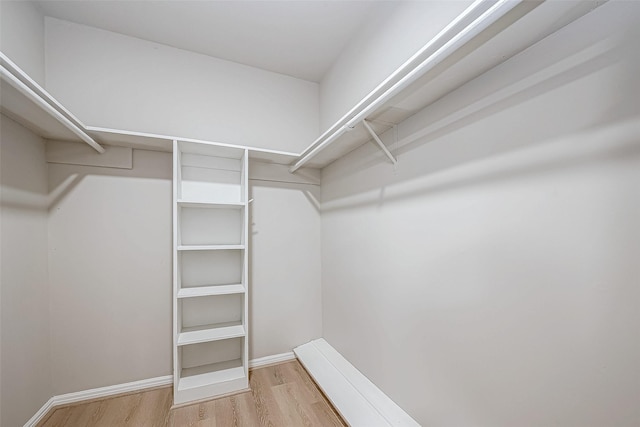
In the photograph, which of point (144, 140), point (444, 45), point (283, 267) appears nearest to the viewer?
point (444, 45)

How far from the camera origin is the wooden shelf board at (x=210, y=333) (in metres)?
1.90

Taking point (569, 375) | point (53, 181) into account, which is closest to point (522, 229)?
point (569, 375)

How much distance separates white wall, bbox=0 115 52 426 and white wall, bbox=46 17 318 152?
0.52 m

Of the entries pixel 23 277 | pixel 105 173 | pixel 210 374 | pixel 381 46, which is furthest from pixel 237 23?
pixel 210 374

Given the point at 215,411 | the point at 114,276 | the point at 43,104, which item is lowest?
the point at 215,411

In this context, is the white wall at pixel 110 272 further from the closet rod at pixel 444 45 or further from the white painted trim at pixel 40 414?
the closet rod at pixel 444 45

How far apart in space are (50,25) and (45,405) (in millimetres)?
2735

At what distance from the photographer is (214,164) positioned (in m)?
2.25

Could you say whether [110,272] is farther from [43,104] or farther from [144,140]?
[43,104]

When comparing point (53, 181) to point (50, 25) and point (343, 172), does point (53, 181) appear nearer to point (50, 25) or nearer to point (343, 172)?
point (50, 25)

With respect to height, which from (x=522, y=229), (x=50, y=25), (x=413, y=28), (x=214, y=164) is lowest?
(x=522, y=229)

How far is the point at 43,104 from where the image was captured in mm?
1242

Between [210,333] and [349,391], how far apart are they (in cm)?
117

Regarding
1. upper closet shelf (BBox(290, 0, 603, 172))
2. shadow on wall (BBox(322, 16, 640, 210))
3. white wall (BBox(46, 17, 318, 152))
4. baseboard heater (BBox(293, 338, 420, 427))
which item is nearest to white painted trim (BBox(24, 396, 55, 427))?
baseboard heater (BBox(293, 338, 420, 427))
